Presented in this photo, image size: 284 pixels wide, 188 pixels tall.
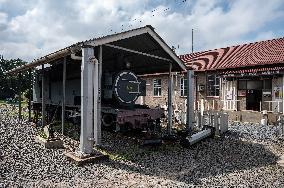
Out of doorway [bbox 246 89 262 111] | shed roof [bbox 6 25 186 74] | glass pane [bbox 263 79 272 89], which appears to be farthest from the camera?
doorway [bbox 246 89 262 111]

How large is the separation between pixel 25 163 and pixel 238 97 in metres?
15.3

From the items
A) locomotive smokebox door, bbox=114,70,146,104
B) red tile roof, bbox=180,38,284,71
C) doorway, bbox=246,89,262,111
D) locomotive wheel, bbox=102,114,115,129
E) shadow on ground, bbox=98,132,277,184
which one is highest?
red tile roof, bbox=180,38,284,71

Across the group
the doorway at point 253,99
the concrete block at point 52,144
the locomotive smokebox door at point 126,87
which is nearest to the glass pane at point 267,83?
the doorway at point 253,99

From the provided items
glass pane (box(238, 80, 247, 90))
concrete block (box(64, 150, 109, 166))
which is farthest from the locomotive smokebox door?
glass pane (box(238, 80, 247, 90))

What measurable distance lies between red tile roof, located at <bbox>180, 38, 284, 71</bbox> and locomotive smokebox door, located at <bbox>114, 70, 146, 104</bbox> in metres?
10.3

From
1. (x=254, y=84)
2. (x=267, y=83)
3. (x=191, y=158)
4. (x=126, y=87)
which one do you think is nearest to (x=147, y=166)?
(x=191, y=158)

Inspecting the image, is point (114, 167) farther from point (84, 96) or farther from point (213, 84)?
point (213, 84)

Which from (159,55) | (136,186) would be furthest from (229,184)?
(159,55)

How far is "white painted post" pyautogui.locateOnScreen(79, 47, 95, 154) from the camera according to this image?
7.54m

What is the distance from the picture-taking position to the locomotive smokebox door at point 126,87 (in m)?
10.4

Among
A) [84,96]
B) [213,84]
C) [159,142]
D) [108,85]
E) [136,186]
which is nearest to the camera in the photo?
[136,186]

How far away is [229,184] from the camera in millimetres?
5957

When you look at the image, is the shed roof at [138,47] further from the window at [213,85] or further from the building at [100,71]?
the window at [213,85]

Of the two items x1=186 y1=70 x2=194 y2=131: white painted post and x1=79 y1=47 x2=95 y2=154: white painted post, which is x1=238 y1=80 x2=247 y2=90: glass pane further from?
x1=79 y1=47 x2=95 y2=154: white painted post
